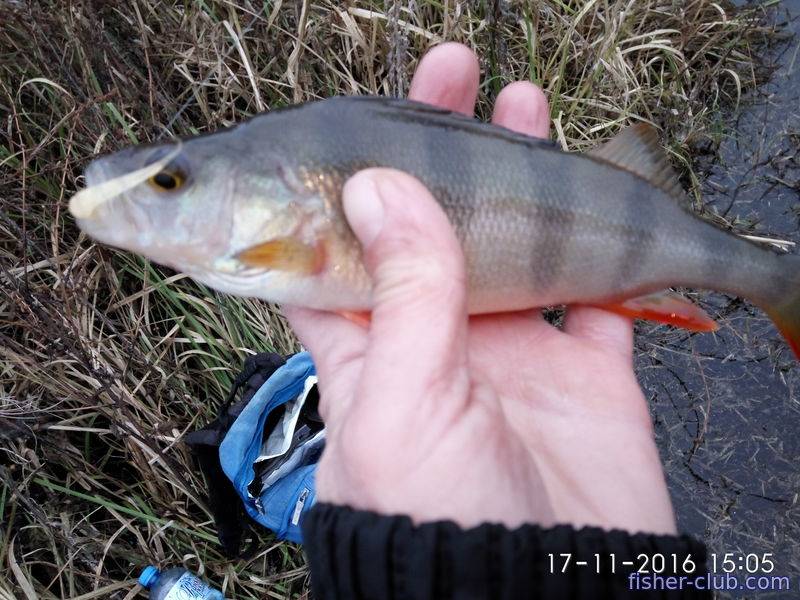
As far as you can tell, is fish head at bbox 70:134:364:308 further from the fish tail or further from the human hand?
the fish tail

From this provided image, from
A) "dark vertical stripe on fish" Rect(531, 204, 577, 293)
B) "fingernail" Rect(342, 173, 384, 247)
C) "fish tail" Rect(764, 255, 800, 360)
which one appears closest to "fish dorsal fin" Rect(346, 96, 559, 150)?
"dark vertical stripe on fish" Rect(531, 204, 577, 293)

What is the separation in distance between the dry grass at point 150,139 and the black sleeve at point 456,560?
158 centimetres

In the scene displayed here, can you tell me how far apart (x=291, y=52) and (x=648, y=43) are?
94.0 inches

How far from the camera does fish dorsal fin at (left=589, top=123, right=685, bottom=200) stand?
242 cm

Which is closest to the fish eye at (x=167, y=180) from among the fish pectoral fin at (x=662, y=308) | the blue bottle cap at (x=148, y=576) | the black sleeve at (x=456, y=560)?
the black sleeve at (x=456, y=560)

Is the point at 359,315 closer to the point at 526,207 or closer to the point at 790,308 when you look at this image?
the point at 526,207

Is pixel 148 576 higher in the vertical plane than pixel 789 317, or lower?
lower

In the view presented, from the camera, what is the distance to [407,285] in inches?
69.7

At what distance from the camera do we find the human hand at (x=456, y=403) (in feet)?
5.43

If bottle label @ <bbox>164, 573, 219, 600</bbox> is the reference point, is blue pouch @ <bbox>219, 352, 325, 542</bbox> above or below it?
above

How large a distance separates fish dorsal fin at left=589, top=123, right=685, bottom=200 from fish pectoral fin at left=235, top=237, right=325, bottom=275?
44.8 inches

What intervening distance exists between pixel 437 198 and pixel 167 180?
0.85m

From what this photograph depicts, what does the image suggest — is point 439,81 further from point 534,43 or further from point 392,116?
point 534,43

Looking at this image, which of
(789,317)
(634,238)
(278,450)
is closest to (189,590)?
(278,450)
